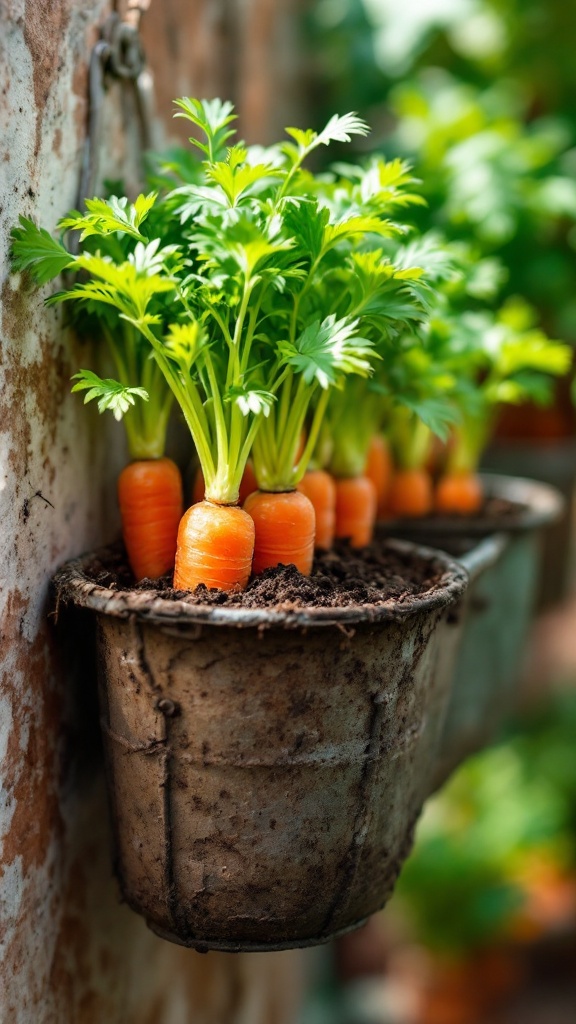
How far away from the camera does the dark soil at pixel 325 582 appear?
1.00 meters

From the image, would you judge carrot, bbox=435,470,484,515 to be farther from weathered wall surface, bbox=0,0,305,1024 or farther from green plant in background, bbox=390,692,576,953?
green plant in background, bbox=390,692,576,953

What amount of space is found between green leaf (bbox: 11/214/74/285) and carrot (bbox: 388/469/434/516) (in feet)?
2.81

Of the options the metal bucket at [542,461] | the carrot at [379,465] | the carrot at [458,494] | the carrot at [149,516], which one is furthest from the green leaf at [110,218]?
the metal bucket at [542,461]

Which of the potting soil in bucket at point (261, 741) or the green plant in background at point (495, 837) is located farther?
the green plant in background at point (495, 837)

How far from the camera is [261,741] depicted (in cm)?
97

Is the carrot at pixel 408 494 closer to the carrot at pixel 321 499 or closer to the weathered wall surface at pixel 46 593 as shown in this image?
the carrot at pixel 321 499

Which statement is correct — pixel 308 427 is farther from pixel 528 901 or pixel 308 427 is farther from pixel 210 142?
pixel 528 901

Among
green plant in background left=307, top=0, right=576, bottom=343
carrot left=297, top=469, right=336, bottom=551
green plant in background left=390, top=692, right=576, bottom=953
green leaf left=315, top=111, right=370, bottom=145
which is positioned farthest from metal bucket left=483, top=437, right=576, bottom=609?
green leaf left=315, top=111, right=370, bottom=145

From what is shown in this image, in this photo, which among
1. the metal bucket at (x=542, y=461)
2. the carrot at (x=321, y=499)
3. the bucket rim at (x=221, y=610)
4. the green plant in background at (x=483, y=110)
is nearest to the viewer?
the bucket rim at (x=221, y=610)

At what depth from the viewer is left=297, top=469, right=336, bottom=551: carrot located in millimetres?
1270

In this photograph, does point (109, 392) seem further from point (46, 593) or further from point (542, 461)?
point (542, 461)

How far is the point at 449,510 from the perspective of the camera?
175 cm

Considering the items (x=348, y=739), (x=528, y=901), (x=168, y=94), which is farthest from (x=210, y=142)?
(x=528, y=901)

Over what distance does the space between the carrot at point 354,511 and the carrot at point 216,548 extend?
1.04ft
